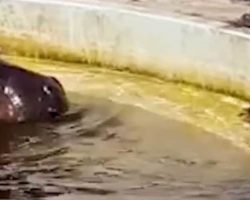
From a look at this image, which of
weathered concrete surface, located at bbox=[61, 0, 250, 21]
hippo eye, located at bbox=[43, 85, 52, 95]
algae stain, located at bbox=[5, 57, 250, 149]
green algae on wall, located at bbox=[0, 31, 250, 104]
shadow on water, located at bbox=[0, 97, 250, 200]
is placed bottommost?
shadow on water, located at bbox=[0, 97, 250, 200]

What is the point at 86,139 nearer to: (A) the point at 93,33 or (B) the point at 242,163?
(B) the point at 242,163

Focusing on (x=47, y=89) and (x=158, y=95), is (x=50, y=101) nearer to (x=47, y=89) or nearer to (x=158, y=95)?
(x=47, y=89)

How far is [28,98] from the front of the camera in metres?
7.21

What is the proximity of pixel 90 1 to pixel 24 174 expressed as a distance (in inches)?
132

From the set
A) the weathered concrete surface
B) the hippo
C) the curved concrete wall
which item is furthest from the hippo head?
the weathered concrete surface

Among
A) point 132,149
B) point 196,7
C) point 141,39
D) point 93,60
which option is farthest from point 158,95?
point 196,7

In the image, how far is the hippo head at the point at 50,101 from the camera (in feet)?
23.7

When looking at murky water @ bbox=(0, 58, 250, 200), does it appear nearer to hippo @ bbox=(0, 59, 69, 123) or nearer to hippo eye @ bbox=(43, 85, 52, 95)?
hippo @ bbox=(0, 59, 69, 123)

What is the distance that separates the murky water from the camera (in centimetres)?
600

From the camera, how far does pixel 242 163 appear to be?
20.8 feet

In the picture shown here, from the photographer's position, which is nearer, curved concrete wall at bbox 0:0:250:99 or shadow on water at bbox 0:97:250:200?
shadow on water at bbox 0:97:250:200

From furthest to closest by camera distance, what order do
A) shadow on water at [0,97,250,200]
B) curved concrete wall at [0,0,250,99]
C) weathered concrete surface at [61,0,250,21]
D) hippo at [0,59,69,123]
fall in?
weathered concrete surface at [61,0,250,21] < curved concrete wall at [0,0,250,99] < hippo at [0,59,69,123] < shadow on water at [0,97,250,200]

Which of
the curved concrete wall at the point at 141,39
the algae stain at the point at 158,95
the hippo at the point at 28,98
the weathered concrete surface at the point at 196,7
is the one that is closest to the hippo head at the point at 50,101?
the hippo at the point at 28,98

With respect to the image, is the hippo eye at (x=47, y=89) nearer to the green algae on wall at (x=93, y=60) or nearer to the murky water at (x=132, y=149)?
the murky water at (x=132, y=149)
